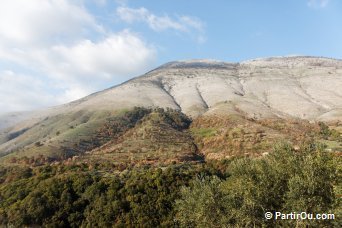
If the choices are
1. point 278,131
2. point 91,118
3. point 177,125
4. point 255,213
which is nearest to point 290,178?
point 255,213

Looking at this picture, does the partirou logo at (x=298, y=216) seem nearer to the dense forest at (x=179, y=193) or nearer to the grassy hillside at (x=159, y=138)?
the dense forest at (x=179, y=193)

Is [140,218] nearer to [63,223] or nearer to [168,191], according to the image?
[168,191]

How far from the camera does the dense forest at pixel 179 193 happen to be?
3672cm

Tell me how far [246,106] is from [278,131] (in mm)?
65136

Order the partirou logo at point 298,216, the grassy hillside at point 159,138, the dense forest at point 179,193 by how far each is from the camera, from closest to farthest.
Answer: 1. the partirou logo at point 298,216
2. the dense forest at point 179,193
3. the grassy hillside at point 159,138

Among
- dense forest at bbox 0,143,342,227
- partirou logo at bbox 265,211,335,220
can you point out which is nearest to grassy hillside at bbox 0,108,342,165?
dense forest at bbox 0,143,342,227

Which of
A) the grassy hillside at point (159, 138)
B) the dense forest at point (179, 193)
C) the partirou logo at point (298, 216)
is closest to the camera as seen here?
the partirou logo at point (298, 216)

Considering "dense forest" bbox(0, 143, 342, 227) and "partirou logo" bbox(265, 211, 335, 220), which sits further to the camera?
"dense forest" bbox(0, 143, 342, 227)

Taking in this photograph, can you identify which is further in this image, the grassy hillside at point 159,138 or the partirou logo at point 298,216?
the grassy hillside at point 159,138

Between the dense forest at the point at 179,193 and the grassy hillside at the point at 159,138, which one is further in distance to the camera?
the grassy hillside at the point at 159,138

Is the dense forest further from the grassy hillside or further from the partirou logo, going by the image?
the grassy hillside

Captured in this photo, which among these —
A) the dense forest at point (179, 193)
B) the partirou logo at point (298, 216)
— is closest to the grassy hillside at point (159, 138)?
the dense forest at point (179, 193)

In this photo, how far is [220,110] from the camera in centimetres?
17775

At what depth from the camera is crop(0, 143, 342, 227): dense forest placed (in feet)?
120
